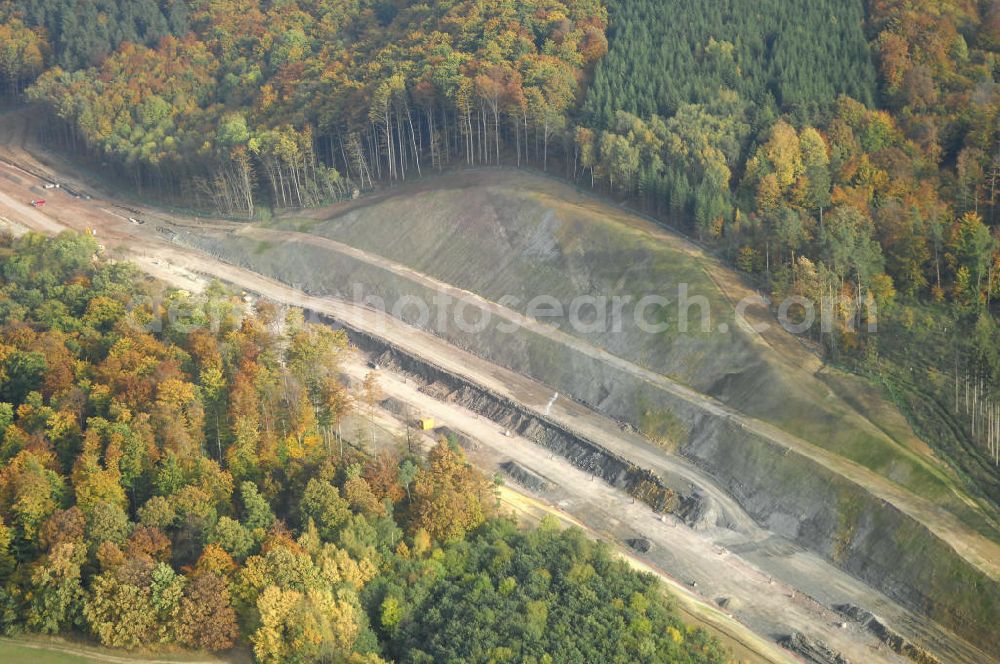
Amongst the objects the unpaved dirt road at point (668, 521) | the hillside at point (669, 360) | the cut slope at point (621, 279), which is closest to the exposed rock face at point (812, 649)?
the unpaved dirt road at point (668, 521)

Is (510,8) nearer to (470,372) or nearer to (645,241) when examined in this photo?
(645,241)

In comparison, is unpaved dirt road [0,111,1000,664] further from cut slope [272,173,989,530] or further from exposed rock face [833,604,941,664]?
cut slope [272,173,989,530]

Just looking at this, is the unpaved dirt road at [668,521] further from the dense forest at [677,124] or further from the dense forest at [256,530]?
the dense forest at [677,124]

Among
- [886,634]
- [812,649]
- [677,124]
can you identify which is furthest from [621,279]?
[886,634]

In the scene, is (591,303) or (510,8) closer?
(591,303)

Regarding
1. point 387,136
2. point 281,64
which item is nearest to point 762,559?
point 387,136
